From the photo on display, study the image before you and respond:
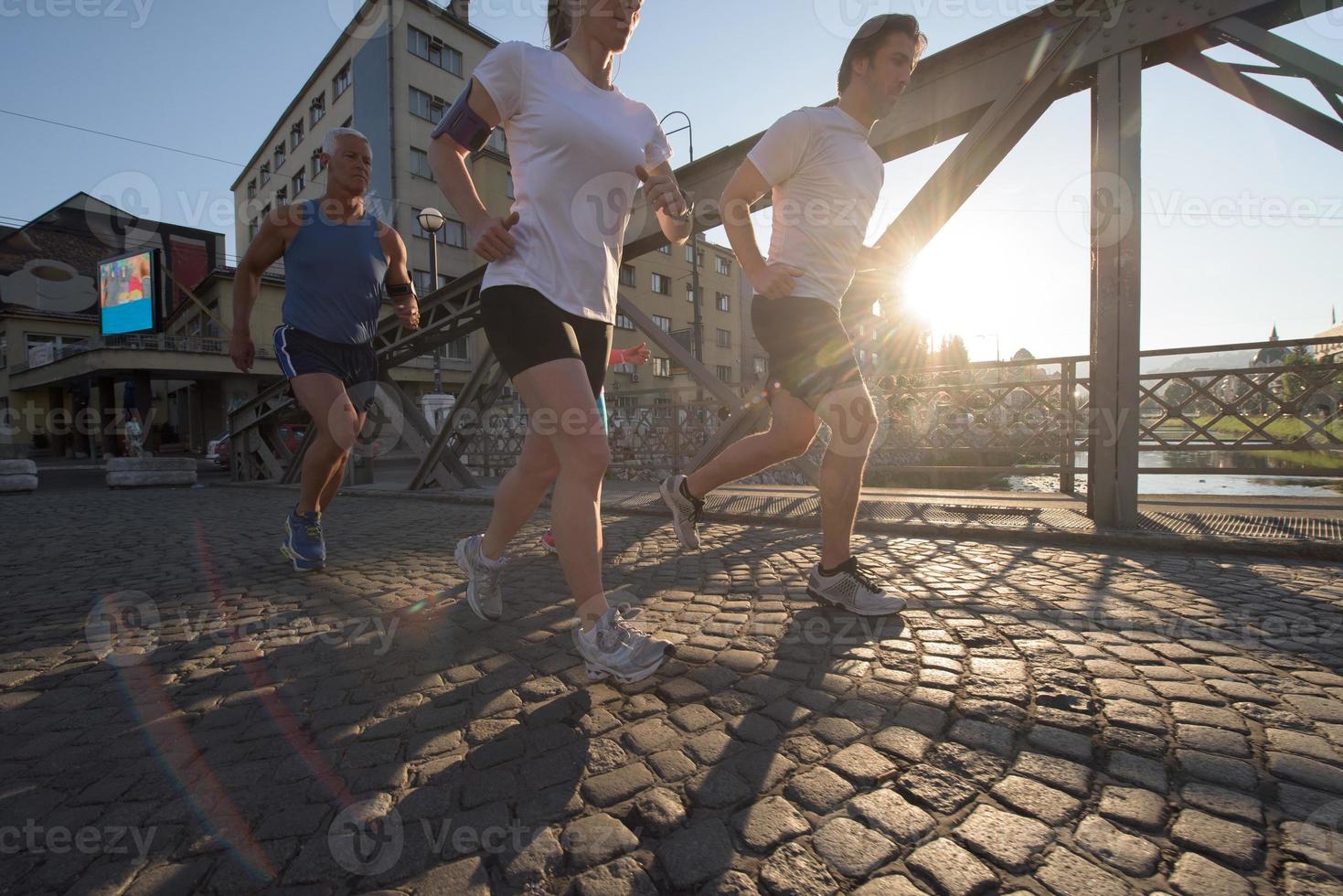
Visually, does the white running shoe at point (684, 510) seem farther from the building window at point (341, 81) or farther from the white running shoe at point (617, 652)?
the building window at point (341, 81)

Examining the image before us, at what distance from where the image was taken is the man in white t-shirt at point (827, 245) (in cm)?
248

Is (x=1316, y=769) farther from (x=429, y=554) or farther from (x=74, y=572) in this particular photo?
(x=74, y=572)

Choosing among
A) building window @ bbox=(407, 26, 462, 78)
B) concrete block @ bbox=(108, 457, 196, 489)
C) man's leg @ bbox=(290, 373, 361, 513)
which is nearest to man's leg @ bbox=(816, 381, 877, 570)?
man's leg @ bbox=(290, 373, 361, 513)

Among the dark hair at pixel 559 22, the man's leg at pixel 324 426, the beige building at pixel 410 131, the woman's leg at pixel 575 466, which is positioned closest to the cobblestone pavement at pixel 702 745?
the woman's leg at pixel 575 466

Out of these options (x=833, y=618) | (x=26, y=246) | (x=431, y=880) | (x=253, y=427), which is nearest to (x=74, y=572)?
(x=431, y=880)

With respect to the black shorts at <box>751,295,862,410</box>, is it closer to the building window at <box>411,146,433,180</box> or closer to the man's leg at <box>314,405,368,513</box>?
the man's leg at <box>314,405,368,513</box>

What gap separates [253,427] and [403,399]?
18.0 ft

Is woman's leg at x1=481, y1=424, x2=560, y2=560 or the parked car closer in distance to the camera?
woman's leg at x1=481, y1=424, x2=560, y2=560

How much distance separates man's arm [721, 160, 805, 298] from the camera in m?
2.45

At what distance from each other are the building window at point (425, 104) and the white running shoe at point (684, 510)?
32.2 m

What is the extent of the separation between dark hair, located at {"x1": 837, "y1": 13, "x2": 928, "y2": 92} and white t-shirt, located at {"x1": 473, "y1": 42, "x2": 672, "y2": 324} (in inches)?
47.0

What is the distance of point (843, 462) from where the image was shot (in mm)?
2516

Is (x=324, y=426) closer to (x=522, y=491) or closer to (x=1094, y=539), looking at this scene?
(x=522, y=491)

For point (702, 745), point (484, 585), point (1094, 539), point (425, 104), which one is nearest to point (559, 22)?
point (484, 585)
